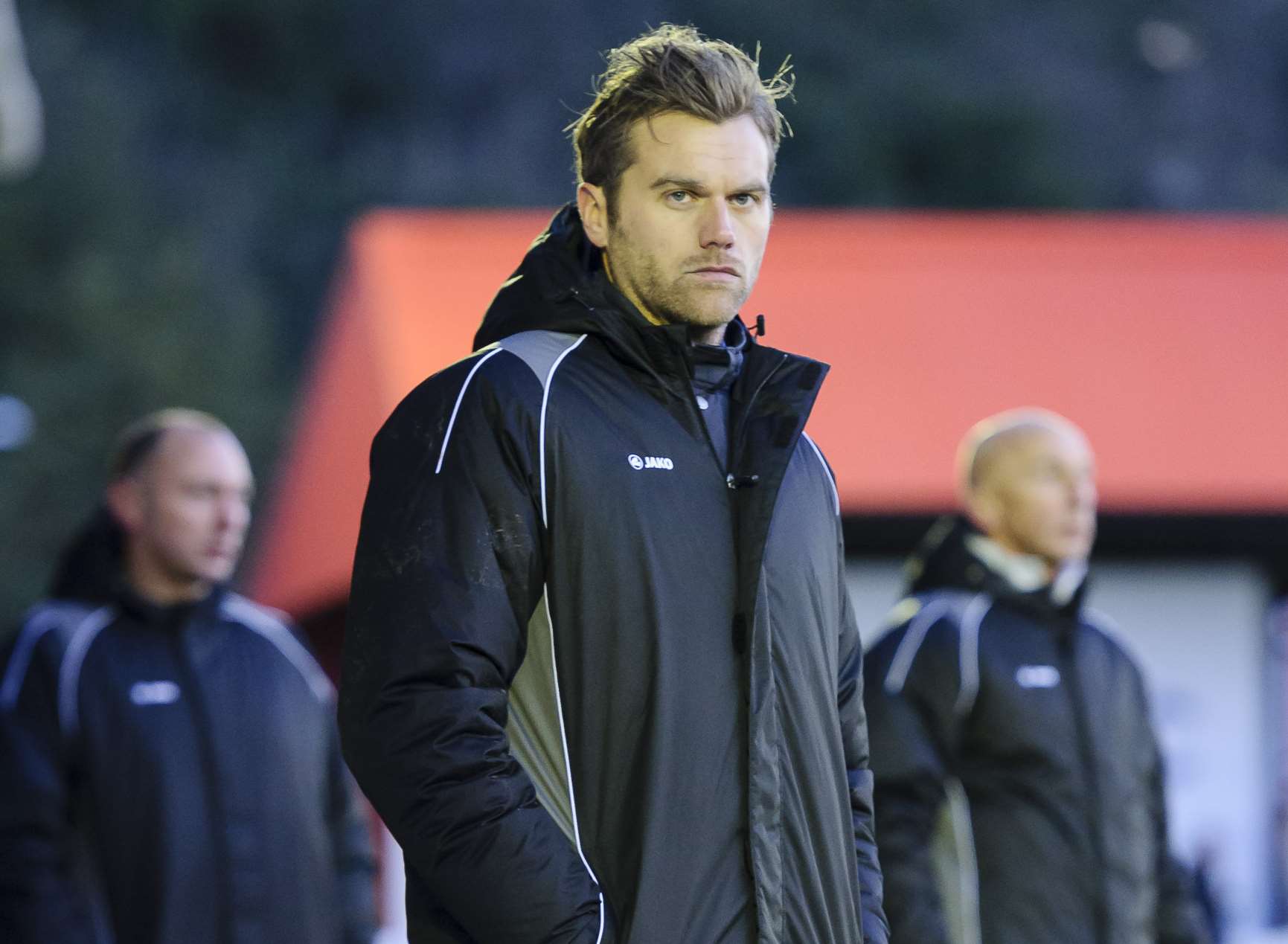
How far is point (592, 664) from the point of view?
7.17 ft

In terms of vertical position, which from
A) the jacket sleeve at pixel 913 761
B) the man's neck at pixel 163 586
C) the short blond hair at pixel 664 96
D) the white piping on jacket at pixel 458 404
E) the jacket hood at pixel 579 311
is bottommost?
the jacket sleeve at pixel 913 761

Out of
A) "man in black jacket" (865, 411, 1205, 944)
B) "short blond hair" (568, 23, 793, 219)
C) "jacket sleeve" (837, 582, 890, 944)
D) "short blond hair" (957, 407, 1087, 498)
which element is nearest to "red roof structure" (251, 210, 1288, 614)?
"short blond hair" (957, 407, 1087, 498)

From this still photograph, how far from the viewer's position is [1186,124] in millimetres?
37125

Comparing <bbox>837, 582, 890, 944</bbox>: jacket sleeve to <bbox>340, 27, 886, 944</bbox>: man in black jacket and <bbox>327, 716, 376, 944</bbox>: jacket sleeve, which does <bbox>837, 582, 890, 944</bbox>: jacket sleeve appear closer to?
<bbox>340, 27, 886, 944</bbox>: man in black jacket

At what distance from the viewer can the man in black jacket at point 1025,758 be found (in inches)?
160

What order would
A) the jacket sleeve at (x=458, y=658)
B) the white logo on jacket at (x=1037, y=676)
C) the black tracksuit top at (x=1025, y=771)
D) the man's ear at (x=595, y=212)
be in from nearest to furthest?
the jacket sleeve at (x=458, y=658), the man's ear at (x=595, y=212), the black tracksuit top at (x=1025, y=771), the white logo on jacket at (x=1037, y=676)

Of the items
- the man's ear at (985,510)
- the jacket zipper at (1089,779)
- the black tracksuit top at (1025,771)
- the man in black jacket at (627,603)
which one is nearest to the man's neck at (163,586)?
the black tracksuit top at (1025,771)

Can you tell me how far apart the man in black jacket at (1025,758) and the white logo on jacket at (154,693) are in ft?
4.77

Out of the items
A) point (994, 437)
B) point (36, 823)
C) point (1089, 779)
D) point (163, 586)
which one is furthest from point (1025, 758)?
point (36, 823)

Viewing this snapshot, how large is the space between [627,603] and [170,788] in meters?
2.22

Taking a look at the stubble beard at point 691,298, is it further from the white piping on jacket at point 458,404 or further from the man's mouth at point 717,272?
the white piping on jacket at point 458,404

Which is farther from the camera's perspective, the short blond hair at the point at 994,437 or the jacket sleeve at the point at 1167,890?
the short blond hair at the point at 994,437

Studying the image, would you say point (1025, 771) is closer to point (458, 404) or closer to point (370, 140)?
point (458, 404)

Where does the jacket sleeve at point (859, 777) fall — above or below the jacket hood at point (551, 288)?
below
